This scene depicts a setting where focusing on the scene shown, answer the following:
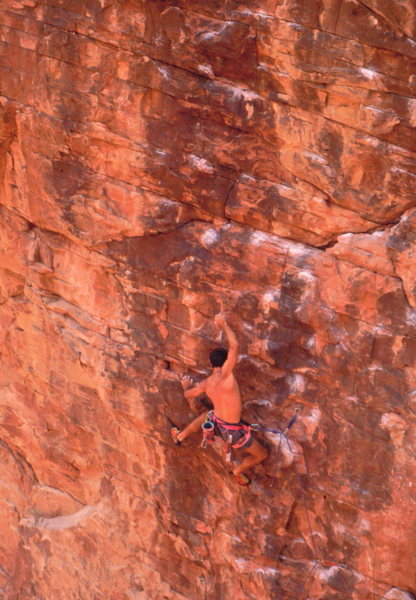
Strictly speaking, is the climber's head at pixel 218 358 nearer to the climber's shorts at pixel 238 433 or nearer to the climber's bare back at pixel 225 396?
the climber's bare back at pixel 225 396

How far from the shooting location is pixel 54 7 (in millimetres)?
6785

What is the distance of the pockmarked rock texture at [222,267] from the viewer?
5.89 m

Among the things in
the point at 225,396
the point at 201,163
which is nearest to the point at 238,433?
the point at 225,396

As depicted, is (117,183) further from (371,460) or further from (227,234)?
(371,460)

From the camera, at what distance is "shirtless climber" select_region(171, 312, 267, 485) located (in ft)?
21.3

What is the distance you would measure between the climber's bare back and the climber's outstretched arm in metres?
0.06

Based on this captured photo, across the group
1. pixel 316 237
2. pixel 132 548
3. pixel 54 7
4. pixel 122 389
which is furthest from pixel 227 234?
pixel 132 548

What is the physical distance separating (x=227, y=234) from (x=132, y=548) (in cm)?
350

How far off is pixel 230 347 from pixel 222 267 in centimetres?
69

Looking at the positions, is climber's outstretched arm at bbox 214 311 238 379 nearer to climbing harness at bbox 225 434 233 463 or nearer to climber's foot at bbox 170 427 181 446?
climbing harness at bbox 225 434 233 463

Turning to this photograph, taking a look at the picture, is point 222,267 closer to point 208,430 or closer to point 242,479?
point 208,430

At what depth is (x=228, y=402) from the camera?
659 cm

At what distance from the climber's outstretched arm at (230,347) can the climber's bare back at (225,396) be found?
0.19ft

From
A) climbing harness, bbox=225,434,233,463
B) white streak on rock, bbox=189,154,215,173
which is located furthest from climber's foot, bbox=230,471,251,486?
white streak on rock, bbox=189,154,215,173
